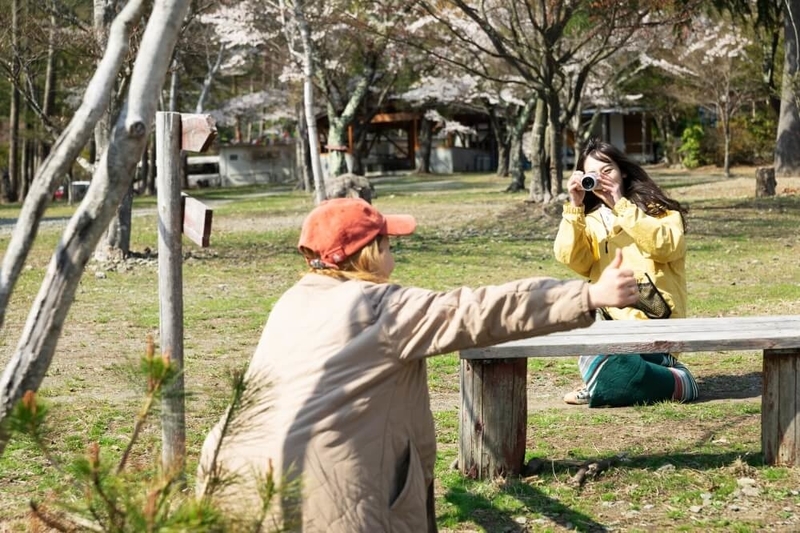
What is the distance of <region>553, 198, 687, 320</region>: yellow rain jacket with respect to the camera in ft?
18.3

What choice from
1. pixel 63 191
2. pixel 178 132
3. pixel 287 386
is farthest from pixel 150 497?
pixel 63 191

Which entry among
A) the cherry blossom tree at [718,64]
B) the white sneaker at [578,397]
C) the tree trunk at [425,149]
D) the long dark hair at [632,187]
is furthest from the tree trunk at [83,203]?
the tree trunk at [425,149]

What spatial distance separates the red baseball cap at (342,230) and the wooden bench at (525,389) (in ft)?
5.03

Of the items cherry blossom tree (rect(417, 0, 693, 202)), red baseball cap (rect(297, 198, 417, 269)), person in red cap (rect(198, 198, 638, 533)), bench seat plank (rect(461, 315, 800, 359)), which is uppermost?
cherry blossom tree (rect(417, 0, 693, 202))

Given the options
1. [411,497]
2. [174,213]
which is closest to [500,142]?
[174,213]

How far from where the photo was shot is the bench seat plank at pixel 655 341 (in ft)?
15.4

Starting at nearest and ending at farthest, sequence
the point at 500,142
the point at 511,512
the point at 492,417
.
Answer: the point at 511,512
the point at 492,417
the point at 500,142

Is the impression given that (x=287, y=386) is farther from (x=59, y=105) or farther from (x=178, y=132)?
(x=59, y=105)

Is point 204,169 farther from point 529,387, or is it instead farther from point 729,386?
point 729,386

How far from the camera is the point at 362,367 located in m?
3.08

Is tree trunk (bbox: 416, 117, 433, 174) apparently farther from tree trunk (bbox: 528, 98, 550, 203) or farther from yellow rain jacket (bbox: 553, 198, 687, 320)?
yellow rain jacket (bbox: 553, 198, 687, 320)

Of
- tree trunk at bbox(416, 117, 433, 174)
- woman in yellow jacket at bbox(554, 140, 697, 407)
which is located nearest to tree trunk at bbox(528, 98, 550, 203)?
woman in yellow jacket at bbox(554, 140, 697, 407)

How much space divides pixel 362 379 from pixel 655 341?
2.14 meters

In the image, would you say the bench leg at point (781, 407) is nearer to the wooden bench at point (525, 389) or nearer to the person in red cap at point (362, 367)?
the wooden bench at point (525, 389)
